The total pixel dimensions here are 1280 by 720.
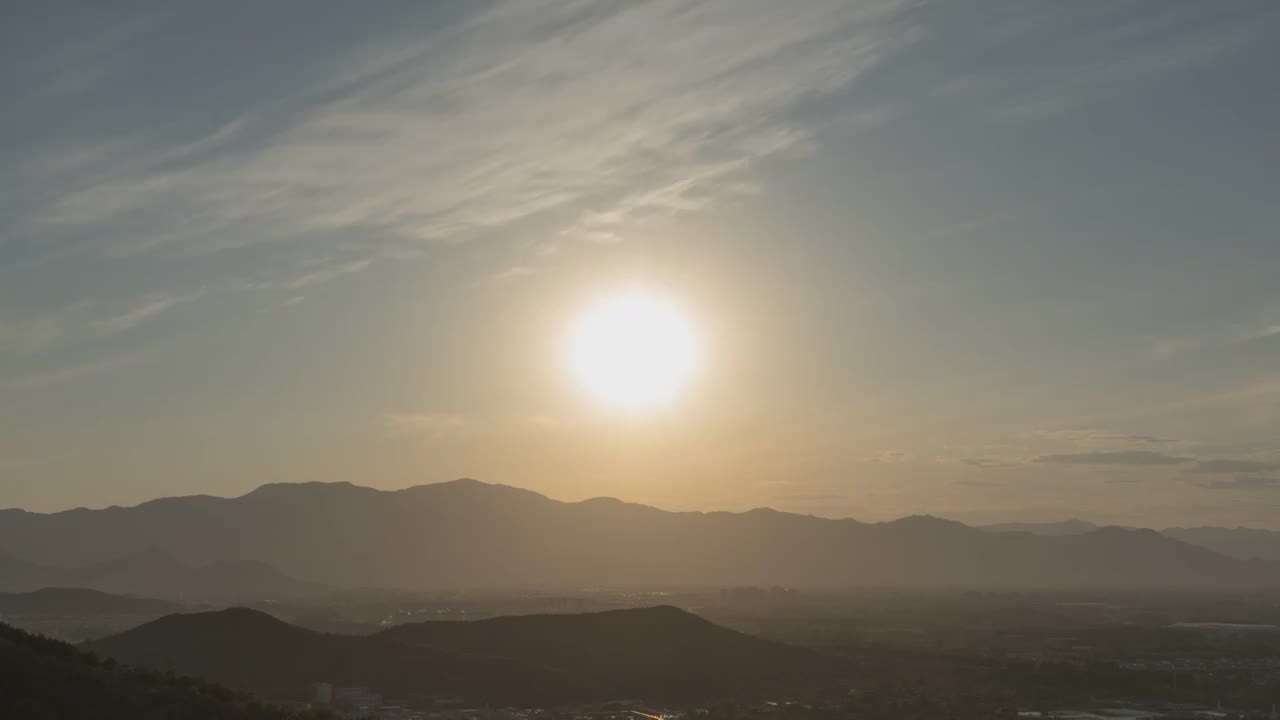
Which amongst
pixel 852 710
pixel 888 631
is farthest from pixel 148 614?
pixel 852 710

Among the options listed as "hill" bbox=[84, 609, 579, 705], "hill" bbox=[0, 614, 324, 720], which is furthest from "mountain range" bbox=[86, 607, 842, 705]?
"hill" bbox=[0, 614, 324, 720]

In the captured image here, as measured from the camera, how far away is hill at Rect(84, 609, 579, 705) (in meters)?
90.9

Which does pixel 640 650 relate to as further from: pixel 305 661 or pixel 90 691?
pixel 90 691

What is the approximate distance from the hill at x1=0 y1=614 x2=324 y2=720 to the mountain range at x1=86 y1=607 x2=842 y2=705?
40129 mm

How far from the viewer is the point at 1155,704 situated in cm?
9719

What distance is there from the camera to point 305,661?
9438cm

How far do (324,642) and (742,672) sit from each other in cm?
3755

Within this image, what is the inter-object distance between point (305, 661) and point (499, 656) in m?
18.6

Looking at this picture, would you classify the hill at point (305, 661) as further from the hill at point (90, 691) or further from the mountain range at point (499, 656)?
the hill at point (90, 691)

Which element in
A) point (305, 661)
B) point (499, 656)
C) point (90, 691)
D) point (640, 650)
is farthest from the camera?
point (640, 650)

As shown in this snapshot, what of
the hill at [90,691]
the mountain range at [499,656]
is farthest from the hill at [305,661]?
the hill at [90,691]

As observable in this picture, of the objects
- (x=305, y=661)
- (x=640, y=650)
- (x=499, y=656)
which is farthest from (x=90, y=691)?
(x=640, y=650)

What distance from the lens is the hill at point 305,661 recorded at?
90875 millimetres

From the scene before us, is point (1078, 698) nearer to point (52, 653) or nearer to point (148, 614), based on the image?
point (52, 653)
